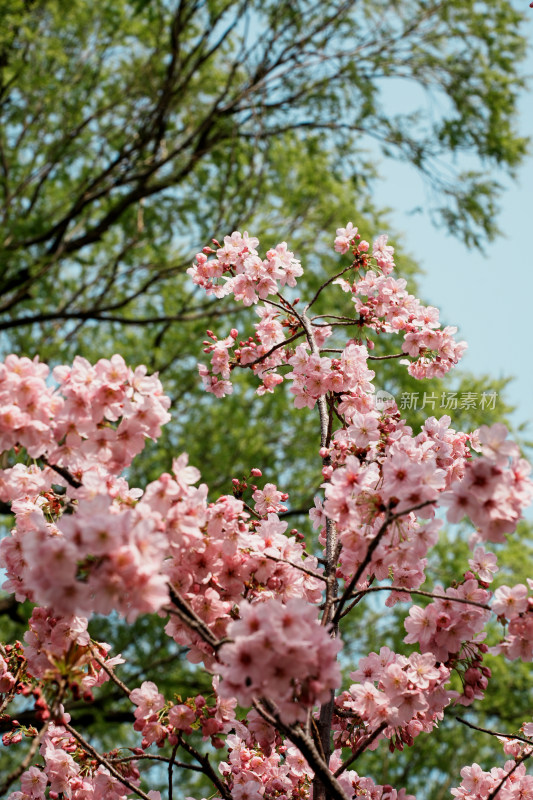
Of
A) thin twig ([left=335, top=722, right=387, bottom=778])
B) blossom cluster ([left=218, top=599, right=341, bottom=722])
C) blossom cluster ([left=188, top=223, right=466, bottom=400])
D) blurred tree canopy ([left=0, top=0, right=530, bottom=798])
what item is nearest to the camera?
blossom cluster ([left=218, top=599, right=341, bottom=722])

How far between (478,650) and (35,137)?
291 inches

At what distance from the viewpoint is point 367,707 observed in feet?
6.36

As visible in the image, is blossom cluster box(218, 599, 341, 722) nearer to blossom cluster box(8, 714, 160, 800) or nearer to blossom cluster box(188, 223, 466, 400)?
blossom cluster box(8, 714, 160, 800)

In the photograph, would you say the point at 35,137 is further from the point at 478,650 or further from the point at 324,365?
the point at 478,650

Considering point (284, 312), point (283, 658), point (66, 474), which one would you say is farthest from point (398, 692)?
point (284, 312)

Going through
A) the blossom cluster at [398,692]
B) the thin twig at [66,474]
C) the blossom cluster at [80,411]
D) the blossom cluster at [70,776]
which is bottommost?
the blossom cluster at [70,776]

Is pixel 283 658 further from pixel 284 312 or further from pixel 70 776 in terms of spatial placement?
pixel 284 312

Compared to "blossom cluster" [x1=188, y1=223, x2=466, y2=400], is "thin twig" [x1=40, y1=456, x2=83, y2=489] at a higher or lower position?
lower

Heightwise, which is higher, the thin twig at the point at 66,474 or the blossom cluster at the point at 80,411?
the blossom cluster at the point at 80,411

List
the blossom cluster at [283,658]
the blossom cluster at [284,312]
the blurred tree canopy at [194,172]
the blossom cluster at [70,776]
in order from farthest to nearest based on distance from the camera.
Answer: the blurred tree canopy at [194,172]
the blossom cluster at [284,312]
the blossom cluster at [70,776]
the blossom cluster at [283,658]

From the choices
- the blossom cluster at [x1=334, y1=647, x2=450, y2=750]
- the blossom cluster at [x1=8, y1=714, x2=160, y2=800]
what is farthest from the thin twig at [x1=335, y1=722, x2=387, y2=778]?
the blossom cluster at [x1=8, y1=714, x2=160, y2=800]

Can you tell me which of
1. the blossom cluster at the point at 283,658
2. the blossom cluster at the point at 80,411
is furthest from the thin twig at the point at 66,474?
the blossom cluster at the point at 283,658

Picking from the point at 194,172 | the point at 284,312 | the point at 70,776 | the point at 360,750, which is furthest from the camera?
the point at 194,172

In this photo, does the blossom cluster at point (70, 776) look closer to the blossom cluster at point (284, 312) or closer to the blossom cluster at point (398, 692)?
the blossom cluster at point (398, 692)
